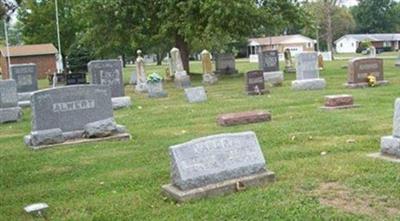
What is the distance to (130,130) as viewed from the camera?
13102 mm

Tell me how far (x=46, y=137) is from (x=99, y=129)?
3.48ft

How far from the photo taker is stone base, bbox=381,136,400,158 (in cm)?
788

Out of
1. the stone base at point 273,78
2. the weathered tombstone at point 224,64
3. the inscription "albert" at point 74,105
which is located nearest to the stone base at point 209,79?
the stone base at point 273,78

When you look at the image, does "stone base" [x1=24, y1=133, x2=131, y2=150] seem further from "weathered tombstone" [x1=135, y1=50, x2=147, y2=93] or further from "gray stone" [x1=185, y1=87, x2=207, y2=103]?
"weathered tombstone" [x1=135, y1=50, x2=147, y2=93]

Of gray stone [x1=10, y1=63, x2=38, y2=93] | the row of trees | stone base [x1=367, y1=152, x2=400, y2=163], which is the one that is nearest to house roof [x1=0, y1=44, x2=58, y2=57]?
the row of trees

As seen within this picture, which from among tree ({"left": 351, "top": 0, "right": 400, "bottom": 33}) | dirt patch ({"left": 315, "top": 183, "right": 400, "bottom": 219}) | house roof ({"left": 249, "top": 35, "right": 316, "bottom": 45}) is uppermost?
tree ({"left": 351, "top": 0, "right": 400, "bottom": 33})

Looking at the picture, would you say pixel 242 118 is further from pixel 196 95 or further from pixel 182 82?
pixel 182 82

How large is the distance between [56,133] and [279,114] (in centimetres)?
557

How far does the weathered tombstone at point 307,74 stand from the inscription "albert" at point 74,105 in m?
10.7

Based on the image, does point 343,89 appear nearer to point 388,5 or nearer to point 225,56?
point 225,56

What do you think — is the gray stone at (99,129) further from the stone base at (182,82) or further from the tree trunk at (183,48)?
the tree trunk at (183,48)

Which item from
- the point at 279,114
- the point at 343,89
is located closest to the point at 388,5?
the point at 343,89

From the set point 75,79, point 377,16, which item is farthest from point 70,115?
point 377,16

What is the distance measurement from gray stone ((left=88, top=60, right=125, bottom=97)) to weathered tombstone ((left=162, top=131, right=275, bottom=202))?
38.0 ft
